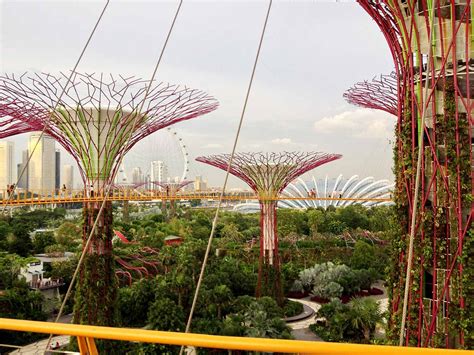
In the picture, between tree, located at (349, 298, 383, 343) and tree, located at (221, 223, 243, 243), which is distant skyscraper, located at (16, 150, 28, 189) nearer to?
tree, located at (349, 298, 383, 343)

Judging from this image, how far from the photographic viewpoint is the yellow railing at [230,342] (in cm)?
113

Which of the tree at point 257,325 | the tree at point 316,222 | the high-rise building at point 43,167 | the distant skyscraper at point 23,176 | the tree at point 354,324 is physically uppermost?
the high-rise building at point 43,167

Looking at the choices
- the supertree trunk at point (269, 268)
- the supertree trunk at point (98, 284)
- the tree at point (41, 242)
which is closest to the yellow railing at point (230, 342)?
the supertree trunk at point (98, 284)

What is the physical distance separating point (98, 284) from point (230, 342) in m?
8.00

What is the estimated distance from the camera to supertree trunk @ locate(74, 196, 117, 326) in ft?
27.9

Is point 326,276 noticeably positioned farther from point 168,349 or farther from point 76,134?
point 76,134

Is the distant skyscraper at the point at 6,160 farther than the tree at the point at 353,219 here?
Yes

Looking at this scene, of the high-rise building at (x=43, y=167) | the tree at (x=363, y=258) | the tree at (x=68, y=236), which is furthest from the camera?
the high-rise building at (x=43, y=167)

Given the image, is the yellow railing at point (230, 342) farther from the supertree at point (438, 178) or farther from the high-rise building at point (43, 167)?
the high-rise building at point (43, 167)

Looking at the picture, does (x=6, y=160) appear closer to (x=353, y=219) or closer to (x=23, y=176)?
(x=353, y=219)

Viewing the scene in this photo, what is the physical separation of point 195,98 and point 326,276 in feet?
29.9

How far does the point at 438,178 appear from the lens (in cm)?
505

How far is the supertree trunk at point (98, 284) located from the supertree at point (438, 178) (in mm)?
5491

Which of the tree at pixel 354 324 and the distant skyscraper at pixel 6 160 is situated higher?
the distant skyscraper at pixel 6 160
